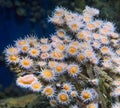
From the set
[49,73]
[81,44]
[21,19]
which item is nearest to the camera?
[49,73]

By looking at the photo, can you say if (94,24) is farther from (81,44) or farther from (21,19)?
(21,19)

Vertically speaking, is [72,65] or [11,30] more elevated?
[11,30]

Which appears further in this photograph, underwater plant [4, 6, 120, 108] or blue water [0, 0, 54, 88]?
blue water [0, 0, 54, 88]

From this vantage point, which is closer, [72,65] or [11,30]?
[72,65]

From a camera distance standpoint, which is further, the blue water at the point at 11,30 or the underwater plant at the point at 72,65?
the blue water at the point at 11,30

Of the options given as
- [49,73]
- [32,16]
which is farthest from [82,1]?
[49,73]

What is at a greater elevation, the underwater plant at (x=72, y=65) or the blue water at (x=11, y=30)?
the blue water at (x=11, y=30)

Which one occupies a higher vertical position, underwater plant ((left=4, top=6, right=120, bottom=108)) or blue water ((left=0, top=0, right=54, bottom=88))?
blue water ((left=0, top=0, right=54, bottom=88))

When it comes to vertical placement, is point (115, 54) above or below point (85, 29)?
below
